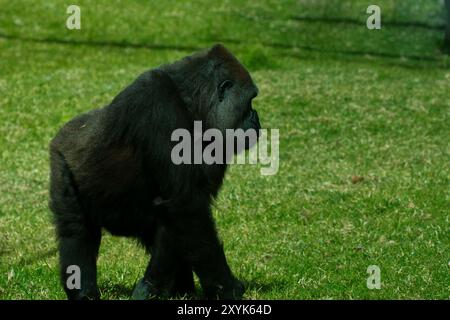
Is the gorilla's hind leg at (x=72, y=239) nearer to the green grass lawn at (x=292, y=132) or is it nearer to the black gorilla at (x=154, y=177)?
the black gorilla at (x=154, y=177)

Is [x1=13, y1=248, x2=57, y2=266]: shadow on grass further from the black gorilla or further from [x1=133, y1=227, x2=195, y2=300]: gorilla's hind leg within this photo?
[x1=133, y1=227, x2=195, y2=300]: gorilla's hind leg

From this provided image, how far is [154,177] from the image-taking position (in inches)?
218

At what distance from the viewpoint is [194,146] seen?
5.50 meters

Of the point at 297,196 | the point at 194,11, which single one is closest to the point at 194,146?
the point at 297,196

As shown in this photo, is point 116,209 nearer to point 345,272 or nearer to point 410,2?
point 345,272

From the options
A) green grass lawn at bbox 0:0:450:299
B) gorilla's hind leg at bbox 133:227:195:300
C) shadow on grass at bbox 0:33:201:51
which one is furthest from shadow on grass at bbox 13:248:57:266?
shadow on grass at bbox 0:33:201:51

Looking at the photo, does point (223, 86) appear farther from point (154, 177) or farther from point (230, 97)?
point (154, 177)

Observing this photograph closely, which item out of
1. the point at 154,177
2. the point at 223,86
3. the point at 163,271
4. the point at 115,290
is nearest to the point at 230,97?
the point at 223,86

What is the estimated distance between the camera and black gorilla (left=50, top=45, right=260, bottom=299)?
5.46m

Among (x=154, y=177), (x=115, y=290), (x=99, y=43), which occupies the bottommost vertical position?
(x=115, y=290)

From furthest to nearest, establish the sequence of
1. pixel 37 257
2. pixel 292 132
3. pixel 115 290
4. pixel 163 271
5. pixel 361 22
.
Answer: pixel 361 22 < pixel 292 132 < pixel 37 257 < pixel 115 290 < pixel 163 271

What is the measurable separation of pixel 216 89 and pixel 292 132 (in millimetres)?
7337

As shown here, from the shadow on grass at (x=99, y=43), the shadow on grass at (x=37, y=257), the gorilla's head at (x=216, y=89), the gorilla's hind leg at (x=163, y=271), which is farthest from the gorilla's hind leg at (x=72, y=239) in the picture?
the shadow on grass at (x=99, y=43)
